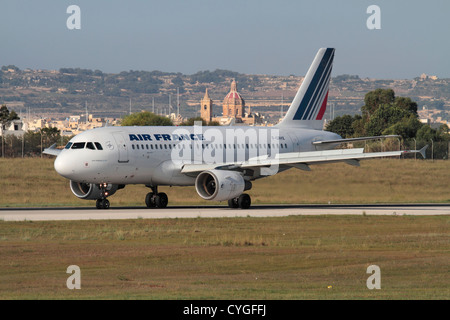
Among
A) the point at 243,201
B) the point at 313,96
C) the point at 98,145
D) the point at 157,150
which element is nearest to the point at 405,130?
the point at 313,96

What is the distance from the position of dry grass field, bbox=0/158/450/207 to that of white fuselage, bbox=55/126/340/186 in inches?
106

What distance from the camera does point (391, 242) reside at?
3416 cm

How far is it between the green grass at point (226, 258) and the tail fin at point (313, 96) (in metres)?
18.6

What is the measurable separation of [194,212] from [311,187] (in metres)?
9.59

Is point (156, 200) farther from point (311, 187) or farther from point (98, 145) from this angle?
point (311, 187)

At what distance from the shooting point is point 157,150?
51031 millimetres

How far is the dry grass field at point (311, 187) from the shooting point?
186ft

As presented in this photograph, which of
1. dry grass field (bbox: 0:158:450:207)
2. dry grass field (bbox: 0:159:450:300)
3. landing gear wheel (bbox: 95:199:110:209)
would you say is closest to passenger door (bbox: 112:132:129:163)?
landing gear wheel (bbox: 95:199:110:209)

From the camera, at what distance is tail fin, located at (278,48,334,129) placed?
201ft

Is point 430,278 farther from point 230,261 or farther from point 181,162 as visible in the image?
point 181,162

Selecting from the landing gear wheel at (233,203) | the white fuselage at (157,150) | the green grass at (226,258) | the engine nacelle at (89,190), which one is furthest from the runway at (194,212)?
the green grass at (226,258)

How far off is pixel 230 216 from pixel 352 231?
8.96 metres

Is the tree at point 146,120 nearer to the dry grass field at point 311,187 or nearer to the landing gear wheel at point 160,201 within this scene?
the dry grass field at point 311,187

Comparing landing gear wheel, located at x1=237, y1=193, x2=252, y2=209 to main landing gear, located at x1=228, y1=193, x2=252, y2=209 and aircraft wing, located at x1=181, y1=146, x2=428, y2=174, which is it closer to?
main landing gear, located at x1=228, y1=193, x2=252, y2=209
